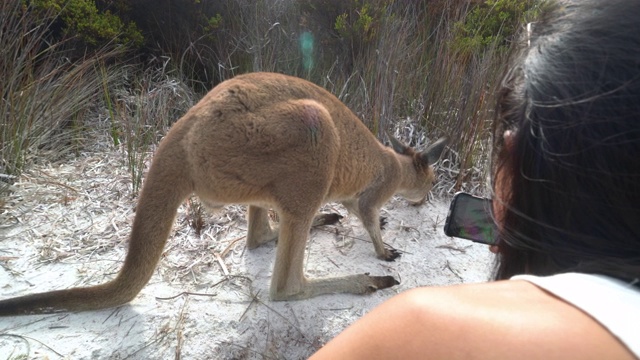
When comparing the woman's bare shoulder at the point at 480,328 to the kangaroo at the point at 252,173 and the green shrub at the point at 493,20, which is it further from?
Result: the green shrub at the point at 493,20

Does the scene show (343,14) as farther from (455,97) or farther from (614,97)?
(614,97)

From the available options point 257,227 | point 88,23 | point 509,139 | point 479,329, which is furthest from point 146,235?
point 88,23

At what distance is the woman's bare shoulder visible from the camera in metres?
0.59

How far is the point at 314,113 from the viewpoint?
285cm

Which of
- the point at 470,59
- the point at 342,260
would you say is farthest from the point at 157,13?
the point at 342,260

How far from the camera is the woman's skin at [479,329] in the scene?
1.94 ft

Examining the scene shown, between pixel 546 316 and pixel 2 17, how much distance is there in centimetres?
500

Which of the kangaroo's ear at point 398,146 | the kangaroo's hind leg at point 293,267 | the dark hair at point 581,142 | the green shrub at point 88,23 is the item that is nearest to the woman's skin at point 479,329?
the dark hair at point 581,142

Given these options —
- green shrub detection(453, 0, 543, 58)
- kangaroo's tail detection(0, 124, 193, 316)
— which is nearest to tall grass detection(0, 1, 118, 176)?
kangaroo's tail detection(0, 124, 193, 316)

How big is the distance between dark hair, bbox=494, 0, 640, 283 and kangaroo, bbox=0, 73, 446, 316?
1854mm

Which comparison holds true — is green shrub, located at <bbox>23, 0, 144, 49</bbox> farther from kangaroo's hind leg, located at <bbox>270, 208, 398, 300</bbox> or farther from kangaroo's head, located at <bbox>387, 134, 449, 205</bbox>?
kangaroo's hind leg, located at <bbox>270, 208, 398, 300</bbox>

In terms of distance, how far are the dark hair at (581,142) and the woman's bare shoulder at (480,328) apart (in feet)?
0.55

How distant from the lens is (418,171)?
156 inches

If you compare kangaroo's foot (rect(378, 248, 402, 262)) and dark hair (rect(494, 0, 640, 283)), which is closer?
dark hair (rect(494, 0, 640, 283))
